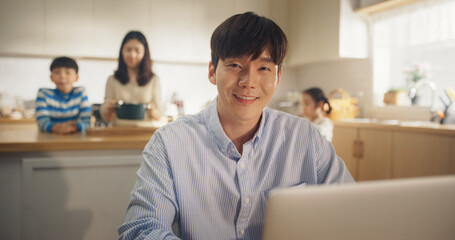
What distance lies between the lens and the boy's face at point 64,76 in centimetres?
198

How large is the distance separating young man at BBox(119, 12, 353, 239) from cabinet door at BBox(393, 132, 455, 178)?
159cm

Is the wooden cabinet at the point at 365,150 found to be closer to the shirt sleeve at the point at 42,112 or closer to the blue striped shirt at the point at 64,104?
→ the blue striped shirt at the point at 64,104

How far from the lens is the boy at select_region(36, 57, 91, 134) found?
77.7 inches

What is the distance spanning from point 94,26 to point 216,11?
1414 mm

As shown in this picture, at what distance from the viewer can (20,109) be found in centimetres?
394

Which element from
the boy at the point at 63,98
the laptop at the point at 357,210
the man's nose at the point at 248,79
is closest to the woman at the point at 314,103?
the boy at the point at 63,98

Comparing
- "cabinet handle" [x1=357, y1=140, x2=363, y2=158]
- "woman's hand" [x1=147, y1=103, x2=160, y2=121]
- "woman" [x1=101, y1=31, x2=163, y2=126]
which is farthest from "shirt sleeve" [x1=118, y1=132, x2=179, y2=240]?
"cabinet handle" [x1=357, y1=140, x2=363, y2=158]

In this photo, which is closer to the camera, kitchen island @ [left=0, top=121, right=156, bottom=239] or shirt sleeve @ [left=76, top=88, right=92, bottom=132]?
kitchen island @ [left=0, top=121, right=156, bottom=239]

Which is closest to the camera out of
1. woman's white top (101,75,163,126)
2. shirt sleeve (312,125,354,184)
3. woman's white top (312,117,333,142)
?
shirt sleeve (312,125,354,184)

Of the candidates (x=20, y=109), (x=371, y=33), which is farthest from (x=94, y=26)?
(x=371, y=33)

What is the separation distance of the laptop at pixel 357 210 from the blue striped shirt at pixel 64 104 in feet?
5.87

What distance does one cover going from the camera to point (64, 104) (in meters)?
2.09

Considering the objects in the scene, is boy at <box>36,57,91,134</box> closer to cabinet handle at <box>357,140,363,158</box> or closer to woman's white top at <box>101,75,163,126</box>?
woman's white top at <box>101,75,163,126</box>

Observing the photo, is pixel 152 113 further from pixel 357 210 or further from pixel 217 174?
pixel 357 210
